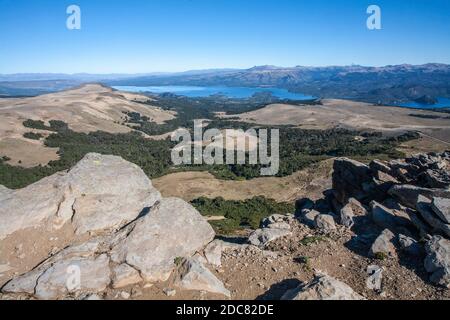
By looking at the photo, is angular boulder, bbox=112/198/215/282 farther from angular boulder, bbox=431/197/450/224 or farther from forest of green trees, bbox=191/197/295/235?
forest of green trees, bbox=191/197/295/235

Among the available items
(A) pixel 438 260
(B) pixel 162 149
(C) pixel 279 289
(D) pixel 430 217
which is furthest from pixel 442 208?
(B) pixel 162 149

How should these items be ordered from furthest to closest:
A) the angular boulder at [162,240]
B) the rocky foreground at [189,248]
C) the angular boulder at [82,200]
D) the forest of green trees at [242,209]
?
the forest of green trees at [242,209]
the angular boulder at [82,200]
the angular boulder at [162,240]
the rocky foreground at [189,248]

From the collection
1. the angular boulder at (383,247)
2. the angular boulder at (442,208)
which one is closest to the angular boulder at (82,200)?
the angular boulder at (383,247)

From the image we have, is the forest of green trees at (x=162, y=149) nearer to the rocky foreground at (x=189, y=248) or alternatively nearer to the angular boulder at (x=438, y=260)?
the rocky foreground at (x=189, y=248)

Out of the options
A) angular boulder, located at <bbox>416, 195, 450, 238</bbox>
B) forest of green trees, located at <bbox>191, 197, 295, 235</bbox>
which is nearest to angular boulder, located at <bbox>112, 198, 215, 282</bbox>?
angular boulder, located at <bbox>416, 195, 450, 238</bbox>

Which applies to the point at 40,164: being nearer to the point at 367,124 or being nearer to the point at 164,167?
the point at 164,167

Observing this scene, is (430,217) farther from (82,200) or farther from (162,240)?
(82,200)

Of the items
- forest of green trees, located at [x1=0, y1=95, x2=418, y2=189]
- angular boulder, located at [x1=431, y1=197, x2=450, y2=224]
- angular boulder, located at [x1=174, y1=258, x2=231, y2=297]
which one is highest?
angular boulder, located at [x1=431, y1=197, x2=450, y2=224]
